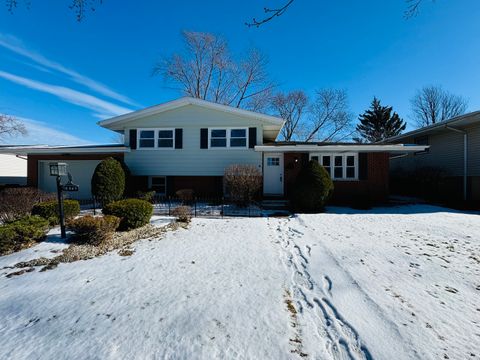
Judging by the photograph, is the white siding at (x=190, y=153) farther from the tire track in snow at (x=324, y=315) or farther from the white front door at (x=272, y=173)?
the tire track in snow at (x=324, y=315)

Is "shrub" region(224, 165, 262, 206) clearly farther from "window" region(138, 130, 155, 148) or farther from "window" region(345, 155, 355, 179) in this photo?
"window" region(138, 130, 155, 148)

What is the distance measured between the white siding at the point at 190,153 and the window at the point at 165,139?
327 millimetres

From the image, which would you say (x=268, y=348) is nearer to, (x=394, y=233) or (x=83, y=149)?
(x=394, y=233)

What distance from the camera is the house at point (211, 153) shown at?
482 inches

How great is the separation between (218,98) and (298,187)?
1938 centimetres

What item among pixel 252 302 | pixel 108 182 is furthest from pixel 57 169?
pixel 252 302

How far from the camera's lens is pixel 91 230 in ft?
18.6

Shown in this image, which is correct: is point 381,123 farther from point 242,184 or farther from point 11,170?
point 11,170

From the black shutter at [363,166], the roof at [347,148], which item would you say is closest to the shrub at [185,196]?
the roof at [347,148]

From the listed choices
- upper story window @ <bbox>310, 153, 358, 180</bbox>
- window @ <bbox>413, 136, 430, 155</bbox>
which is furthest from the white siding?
window @ <bbox>413, 136, 430, 155</bbox>

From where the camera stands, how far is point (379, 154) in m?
12.0

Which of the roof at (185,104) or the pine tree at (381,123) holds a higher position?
the pine tree at (381,123)

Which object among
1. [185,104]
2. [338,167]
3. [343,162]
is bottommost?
[338,167]

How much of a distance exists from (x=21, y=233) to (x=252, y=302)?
583cm
